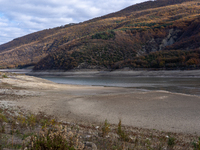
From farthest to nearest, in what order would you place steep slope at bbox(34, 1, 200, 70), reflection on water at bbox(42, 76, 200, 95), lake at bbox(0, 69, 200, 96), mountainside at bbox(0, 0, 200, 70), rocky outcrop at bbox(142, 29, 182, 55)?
rocky outcrop at bbox(142, 29, 182, 55), steep slope at bbox(34, 1, 200, 70), mountainside at bbox(0, 0, 200, 70), lake at bbox(0, 69, 200, 96), reflection on water at bbox(42, 76, 200, 95)

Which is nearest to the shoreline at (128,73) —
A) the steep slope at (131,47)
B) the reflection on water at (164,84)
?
the steep slope at (131,47)

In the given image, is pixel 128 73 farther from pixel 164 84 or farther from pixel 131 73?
pixel 164 84

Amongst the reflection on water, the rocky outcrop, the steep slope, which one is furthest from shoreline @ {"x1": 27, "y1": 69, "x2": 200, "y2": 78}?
the rocky outcrop

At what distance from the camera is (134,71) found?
48781mm

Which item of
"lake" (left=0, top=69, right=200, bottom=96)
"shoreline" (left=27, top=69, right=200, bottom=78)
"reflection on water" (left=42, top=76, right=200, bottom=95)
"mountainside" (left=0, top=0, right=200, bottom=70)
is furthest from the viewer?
"mountainside" (left=0, top=0, right=200, bottom=70)

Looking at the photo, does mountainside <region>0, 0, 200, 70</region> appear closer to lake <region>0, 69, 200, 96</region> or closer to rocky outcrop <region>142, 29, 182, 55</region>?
rocky outcrop <region>142, 29, 182, 55</region>

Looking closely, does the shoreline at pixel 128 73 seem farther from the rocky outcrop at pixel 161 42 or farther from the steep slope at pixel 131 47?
the rocky outcrop at pixel 161 42

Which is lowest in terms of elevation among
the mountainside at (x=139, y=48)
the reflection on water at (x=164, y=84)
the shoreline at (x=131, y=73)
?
the reflection on water at (x=164, y=84)

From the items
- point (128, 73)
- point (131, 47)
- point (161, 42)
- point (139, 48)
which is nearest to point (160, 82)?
point (128, 73)

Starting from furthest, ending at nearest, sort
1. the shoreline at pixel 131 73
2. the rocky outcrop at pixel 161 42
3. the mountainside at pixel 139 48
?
the rocky outcrop at pixel 161 42 → the mountainside at pixel 139 48 → the shoreline at pixel 131 73

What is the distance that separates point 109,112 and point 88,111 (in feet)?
4.24

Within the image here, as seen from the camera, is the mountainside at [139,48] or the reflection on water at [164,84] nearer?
the reflection on water at [164,84]

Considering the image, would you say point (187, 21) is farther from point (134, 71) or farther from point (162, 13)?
point (134, 71)

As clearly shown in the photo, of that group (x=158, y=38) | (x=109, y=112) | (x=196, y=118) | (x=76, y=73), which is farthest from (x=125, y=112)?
(x=158, y=38)
